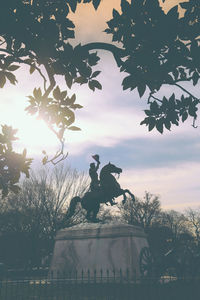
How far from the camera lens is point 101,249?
15.1 meters

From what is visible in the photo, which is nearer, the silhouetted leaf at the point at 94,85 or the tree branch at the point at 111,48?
the tree branch at the point at 111,48

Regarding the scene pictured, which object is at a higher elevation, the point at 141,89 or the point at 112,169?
the point at 112,169

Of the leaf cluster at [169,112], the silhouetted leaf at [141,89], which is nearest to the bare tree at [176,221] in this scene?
the leaf cluster at [169,112]

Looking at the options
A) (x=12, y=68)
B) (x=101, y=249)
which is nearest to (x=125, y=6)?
(x=12, y=68)

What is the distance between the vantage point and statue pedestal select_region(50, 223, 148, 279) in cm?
1460

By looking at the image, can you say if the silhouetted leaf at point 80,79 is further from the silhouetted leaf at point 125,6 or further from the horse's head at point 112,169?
the horse's head at point 112,169

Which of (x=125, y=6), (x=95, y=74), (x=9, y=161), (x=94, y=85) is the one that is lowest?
(x=9, y=161)

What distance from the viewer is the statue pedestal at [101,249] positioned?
14.6 meters

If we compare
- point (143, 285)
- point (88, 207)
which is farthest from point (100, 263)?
point (143, 285)

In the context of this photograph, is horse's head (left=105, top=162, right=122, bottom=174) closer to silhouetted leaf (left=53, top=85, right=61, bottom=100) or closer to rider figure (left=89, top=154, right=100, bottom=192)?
rider figure (left=89, top=154, right=100, bottom=192)

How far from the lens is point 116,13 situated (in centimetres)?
434

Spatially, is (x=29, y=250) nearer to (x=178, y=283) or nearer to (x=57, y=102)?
(x=178, y=283)

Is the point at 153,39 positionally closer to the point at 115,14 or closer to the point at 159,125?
the point at 115,14

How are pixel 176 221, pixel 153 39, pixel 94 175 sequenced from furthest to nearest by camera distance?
pixel 176 221
pixel 94 175
pixel 153 39
